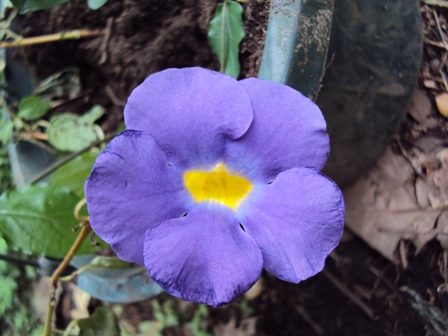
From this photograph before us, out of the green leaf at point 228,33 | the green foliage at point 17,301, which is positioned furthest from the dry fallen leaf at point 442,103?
the green foliage at point 17,301

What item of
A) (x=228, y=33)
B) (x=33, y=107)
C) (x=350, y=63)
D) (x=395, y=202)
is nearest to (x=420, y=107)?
(x=395, y=202)

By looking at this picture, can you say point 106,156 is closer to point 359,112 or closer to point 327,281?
point 359,112

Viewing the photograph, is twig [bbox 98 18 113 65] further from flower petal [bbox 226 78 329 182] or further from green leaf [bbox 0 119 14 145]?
flower petal [bbox 226 78 329 182]

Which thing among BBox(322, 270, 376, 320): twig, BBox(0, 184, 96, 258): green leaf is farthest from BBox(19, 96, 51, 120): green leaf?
BBox(322, 270, 376, 320): twig

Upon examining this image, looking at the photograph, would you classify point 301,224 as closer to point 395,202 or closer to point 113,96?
point 395,202

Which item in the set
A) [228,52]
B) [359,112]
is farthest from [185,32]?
[359,112]

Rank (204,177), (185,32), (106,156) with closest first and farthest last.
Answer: (106,156)
(204,177)
(185,32)
